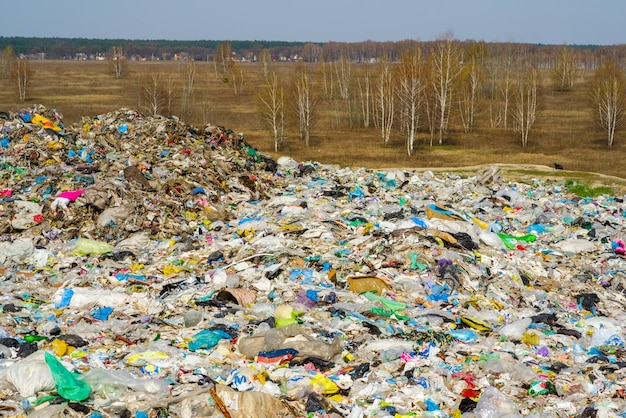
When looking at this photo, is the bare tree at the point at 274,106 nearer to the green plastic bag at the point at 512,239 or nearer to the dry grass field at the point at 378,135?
the dry grass field at the point at 378,135

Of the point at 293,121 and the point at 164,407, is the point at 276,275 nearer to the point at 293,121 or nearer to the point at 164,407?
the point at 164,407

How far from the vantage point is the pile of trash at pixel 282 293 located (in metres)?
5.71

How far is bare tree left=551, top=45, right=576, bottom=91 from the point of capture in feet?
211

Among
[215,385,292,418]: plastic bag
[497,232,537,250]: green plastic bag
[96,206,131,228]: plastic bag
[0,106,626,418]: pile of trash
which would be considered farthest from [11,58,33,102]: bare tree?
[215,385,292,418]: plastic bag

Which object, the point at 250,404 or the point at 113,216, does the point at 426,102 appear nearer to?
the point at 113,216

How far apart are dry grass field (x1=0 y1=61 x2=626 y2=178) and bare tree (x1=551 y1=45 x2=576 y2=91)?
120 cm

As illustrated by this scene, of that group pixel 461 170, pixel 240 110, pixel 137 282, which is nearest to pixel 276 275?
pixel 137 282

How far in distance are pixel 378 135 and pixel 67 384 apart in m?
36.2

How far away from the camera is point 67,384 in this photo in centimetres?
540

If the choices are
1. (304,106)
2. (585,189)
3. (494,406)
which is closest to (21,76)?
(304,106)

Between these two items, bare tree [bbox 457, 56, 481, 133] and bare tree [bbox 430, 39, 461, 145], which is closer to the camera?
bare tree [bbox 430, 39, 461, 145]

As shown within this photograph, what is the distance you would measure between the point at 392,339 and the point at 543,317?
2435mm

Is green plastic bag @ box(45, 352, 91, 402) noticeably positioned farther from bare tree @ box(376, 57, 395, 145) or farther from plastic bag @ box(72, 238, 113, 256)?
bare tree @ box(376, 57, 395, 145)

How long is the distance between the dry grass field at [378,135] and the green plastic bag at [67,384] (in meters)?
23.5
